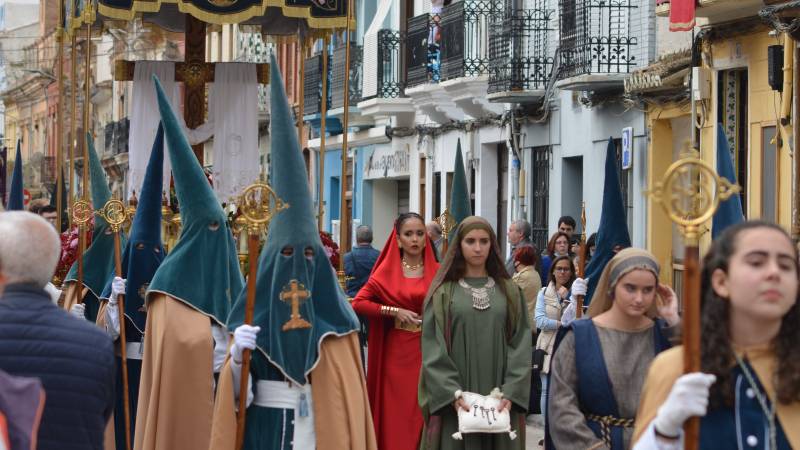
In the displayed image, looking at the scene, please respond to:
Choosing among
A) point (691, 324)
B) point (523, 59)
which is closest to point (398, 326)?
point (691, 324)

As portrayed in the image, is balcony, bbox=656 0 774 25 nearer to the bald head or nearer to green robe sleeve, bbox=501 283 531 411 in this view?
green robe sleeve, bbox=501 283 531 411

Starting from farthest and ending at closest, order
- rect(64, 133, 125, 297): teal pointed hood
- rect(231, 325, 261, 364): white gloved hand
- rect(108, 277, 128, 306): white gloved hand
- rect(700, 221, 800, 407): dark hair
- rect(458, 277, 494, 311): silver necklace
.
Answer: rect(64, 133, 125, 297): teal pointed hood → rect(108, 277, 128, 306): white gloved hand → rect(458, 277, 494, 311): silver necklace → rect(231, 325, 261, 364): white gloved hand → rect(700, 221, 800, 407): dark hair

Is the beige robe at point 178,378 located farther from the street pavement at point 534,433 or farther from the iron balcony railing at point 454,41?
the iron balcony railing at point 454,41

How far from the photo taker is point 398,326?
35.1 feet

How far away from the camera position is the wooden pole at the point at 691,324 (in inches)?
178

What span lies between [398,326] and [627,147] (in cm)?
973

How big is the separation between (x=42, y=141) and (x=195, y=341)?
57.7 meters

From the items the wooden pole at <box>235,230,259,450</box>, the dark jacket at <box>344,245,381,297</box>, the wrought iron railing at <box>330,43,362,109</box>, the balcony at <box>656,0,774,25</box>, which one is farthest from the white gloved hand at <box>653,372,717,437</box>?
the wrought iron railing at <box>330,43,362,109</box>

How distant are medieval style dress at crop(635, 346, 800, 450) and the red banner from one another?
12149mm

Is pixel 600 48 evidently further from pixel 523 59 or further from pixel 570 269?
pixel 570 269

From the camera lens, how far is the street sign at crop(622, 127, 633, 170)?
65.2 feet

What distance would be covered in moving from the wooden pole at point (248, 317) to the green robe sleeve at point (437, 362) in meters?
1.23

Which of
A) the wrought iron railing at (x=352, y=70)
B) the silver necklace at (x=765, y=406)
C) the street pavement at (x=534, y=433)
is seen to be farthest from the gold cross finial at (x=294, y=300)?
the wrought iron railing at (x=352, y=70)

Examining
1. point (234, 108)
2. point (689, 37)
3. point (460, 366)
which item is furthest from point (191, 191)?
point (689, 37)
